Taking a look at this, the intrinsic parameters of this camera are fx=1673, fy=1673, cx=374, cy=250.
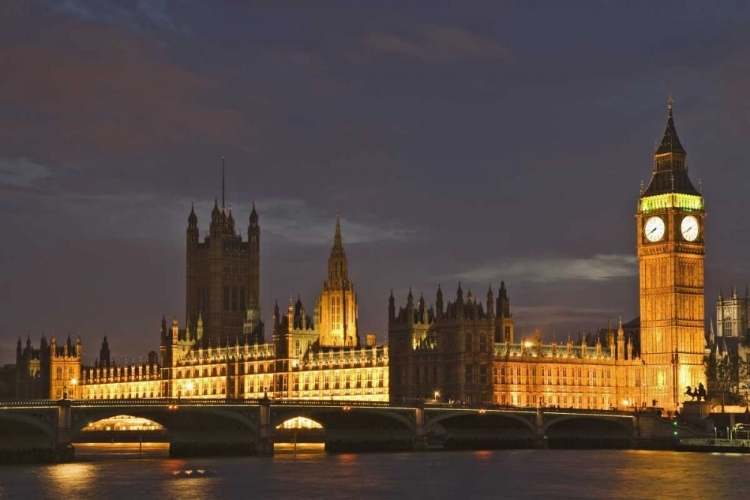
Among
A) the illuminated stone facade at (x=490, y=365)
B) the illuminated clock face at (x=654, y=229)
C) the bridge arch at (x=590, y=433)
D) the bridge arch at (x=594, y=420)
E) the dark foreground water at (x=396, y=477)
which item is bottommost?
the dark foreground water at (x=396, y=477)

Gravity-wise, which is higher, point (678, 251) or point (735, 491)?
point (678, 251)

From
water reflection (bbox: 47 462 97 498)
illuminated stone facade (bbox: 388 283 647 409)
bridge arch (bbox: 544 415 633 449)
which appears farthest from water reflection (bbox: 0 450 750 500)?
illuminated stone facade (bbox: 388 283 647 409)

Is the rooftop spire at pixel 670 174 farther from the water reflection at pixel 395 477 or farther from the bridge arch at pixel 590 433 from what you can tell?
the water reflection at pixel 395 477

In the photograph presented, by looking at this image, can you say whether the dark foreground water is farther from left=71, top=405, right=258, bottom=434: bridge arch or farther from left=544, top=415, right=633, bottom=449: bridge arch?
left=544, top=415, right=633, bottom=449: bridge arch

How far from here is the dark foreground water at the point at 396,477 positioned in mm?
109875

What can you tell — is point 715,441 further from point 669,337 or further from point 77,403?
point 77,403

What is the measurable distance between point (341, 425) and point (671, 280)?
47.6m

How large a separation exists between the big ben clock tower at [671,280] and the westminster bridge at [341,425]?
1994 cm

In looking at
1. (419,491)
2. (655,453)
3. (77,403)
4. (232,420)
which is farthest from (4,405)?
(655,453)

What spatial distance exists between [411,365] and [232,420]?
40.7 m

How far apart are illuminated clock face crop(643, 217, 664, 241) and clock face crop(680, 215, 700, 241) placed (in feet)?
7.95

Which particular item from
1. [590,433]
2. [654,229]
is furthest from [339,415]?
[654,229]

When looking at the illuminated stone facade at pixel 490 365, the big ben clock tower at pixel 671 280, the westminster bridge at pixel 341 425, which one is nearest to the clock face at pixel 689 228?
the big ben clock tower at pixel 671 280

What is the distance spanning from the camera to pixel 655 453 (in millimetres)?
156250
